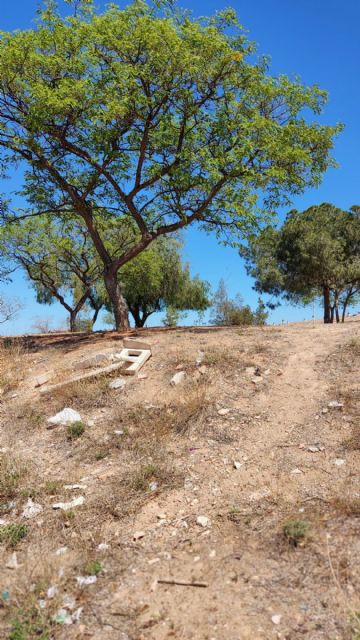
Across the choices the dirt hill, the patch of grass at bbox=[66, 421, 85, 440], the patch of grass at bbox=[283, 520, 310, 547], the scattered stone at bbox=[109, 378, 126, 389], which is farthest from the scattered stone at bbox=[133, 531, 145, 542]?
the scattered stone at bbox=[109, 378, 126, 389]

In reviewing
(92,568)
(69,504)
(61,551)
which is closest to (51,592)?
(92,568)

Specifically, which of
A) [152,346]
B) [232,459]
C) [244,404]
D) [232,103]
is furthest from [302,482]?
[232,103]

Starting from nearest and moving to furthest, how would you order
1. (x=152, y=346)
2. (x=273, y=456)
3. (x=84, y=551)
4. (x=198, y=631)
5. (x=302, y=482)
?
(x=198, y=631) < (x=84, y=551) < (x=302, y=482) < (x=273, y=456) < (x=152, y=346)

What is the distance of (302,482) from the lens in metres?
4.76

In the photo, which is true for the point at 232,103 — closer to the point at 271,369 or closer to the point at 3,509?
the point at 271,369

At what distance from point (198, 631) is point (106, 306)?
1035 inches

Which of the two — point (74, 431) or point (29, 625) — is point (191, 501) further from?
point (74, 431)

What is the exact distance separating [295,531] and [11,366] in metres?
7.49

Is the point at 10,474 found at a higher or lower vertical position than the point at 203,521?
higher

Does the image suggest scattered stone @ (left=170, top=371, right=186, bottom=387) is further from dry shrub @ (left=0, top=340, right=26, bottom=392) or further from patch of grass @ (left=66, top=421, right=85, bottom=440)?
dry shrub @ (left=0, top=340, right=26, bottom=392)

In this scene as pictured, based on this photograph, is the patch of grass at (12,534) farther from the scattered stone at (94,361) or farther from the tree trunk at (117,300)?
the tree trunk at (117,300)

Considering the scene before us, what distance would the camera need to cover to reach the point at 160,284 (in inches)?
1003

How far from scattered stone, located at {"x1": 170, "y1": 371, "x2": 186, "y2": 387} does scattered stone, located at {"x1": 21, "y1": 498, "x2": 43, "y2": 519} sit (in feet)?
10.1

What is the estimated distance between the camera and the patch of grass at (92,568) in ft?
12.5
